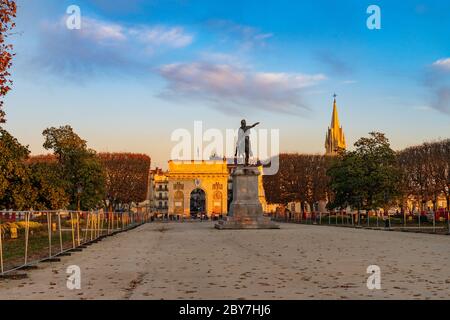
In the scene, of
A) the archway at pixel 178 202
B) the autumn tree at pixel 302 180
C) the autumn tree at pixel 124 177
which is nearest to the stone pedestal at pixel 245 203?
the autumn tree at pixel 302 180

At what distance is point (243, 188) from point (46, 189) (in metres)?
18.5

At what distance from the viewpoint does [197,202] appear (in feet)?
471

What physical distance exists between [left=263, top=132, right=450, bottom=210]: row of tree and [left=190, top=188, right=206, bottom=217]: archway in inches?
1500

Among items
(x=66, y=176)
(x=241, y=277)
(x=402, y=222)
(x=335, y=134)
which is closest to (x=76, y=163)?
(x=66, y=176)

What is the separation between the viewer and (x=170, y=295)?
33.9ft

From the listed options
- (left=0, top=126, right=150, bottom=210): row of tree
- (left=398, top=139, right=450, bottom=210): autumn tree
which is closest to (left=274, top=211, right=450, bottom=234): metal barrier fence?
→ (left=398, top=139, right=450, bottom=210): autumn tree

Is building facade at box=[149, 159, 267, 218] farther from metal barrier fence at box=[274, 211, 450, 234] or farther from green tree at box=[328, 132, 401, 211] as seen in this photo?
green tree at box=[328, 132, 401, 211]

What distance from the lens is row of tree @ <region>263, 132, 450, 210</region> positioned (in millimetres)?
60906

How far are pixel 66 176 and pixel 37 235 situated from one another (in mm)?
43795

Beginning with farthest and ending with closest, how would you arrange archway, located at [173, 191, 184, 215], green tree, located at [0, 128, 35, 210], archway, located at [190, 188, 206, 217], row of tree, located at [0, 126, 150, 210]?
archway, located at [190, 188, 206, 217] < archway, located at [173, 191, 184, 215] < row of tree, located at [0, 126, 150, 210] < green tree, located at [0, 128, 35, 210]

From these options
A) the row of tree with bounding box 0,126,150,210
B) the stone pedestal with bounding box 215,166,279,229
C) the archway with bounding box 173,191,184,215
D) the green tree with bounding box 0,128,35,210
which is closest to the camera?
the green tree with bounding box 0,128,35,210

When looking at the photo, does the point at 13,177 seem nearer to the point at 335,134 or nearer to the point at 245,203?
the point at 245,203

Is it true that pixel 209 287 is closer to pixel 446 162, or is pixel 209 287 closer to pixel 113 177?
pixel 446 162
